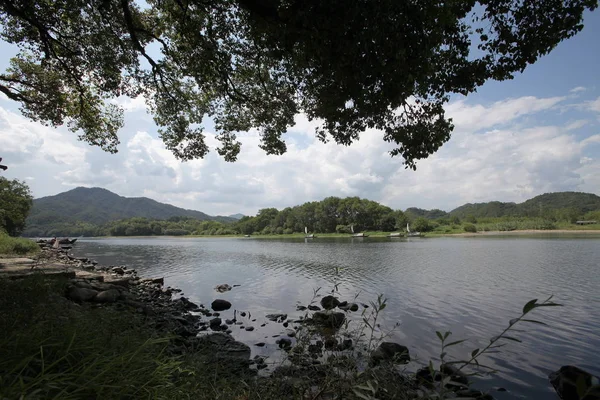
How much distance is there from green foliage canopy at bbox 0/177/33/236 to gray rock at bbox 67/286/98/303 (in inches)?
465

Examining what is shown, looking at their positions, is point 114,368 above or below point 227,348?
above

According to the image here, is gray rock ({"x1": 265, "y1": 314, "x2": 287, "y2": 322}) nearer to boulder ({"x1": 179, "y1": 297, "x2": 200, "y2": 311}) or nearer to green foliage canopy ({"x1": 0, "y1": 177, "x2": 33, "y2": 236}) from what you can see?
boulder ({"x1": 179, "y1": 297, "x2": 200, "y2": 311})

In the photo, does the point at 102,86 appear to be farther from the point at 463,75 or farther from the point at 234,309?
the point at 463,75

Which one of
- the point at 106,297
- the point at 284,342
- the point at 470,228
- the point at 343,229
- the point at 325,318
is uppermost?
the point at 343,229

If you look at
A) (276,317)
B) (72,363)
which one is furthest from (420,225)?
(72,363)

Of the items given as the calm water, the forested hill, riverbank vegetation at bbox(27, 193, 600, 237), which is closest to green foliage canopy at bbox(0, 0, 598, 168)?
the calm water

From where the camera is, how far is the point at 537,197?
176 metres

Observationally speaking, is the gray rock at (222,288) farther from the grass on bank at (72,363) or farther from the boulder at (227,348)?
the grass on bank at (72,363)

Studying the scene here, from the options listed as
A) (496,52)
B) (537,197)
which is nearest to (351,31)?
(496,52)

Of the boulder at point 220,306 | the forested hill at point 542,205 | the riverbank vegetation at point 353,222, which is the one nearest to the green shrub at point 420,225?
the riverbank vegetation at point 353,222

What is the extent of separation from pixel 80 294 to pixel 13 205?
3115 cm

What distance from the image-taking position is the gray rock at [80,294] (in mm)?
9781

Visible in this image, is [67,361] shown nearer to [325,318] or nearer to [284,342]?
[325,318]

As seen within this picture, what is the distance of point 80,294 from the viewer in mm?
9961
